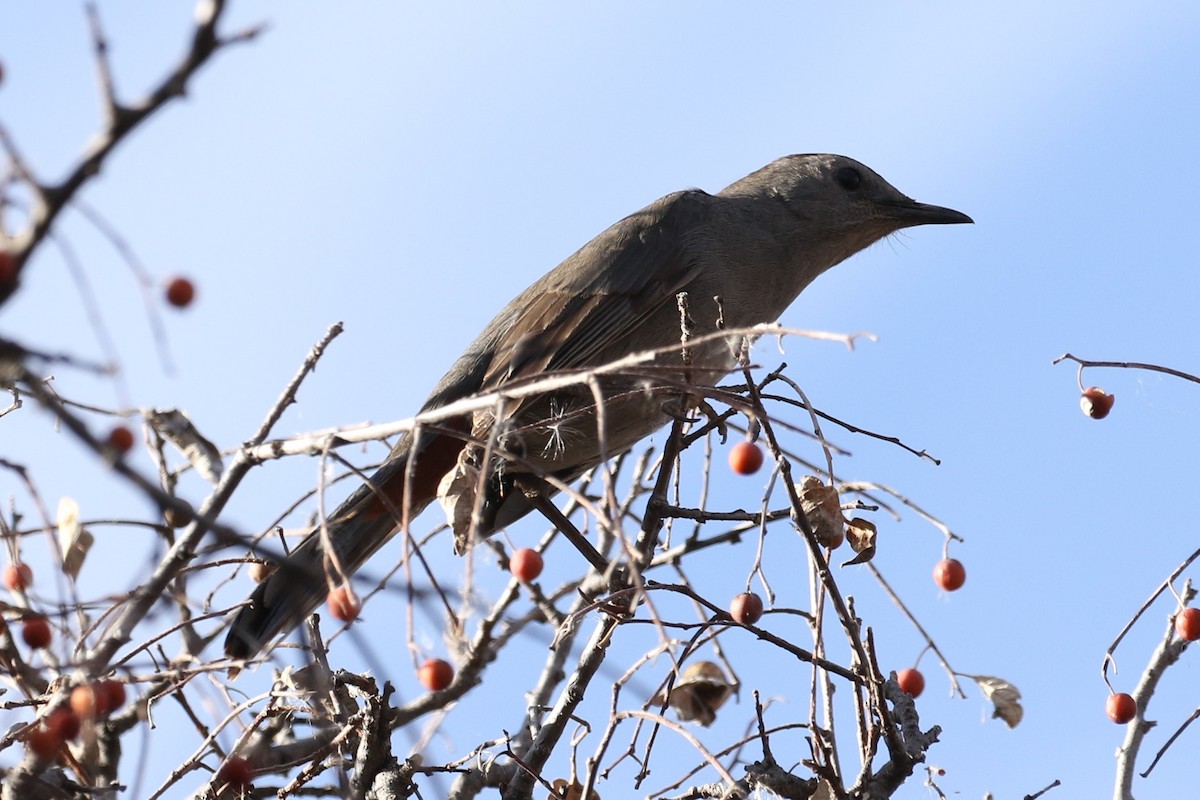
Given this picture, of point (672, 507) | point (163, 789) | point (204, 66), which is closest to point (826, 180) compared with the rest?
point (672, 507)

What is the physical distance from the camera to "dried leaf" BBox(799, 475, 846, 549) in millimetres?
3232

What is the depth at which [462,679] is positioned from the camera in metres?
3.92

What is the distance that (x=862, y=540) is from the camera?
3.42 metres

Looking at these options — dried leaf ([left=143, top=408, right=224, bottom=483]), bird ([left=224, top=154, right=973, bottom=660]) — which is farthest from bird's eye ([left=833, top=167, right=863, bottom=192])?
dried leaf ([left=143, top=408, right=224, bottom=483])

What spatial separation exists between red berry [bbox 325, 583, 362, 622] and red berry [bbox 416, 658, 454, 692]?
21 cm

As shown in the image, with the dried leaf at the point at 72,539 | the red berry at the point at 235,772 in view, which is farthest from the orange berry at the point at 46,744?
the red berry at the point at 235,772

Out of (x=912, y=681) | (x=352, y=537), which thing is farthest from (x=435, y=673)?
(x=352, y=537)

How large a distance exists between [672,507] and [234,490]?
4.87ft

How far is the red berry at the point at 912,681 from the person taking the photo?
3.73 m

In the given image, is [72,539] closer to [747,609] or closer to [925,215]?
[747,609]

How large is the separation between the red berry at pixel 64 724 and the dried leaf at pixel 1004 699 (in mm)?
2374

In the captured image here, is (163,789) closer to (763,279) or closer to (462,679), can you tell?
(462,679)

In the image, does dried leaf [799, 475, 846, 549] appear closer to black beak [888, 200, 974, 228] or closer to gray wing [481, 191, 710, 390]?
gray wing [481, 191, 710, 390]

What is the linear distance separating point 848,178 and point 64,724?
16.9 ft
